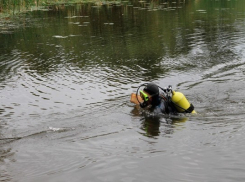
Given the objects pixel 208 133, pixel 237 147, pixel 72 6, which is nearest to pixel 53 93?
pixel 208 133

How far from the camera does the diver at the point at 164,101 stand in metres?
7.02

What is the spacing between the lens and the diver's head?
706 centimetres

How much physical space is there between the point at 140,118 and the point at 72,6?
2413cm

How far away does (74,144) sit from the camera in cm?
576

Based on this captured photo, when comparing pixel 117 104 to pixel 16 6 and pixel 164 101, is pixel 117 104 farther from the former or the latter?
pixel 16 6

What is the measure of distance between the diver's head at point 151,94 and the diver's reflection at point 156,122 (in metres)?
0.26

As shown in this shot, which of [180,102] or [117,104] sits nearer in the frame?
[180,102]

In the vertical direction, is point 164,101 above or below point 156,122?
above

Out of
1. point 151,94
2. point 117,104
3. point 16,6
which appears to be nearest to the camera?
point 151,94

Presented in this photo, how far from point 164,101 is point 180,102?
1.27ft

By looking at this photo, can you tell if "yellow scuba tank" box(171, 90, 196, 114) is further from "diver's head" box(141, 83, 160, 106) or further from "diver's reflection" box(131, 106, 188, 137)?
"diver's head" box(141, 83, 160, 106)

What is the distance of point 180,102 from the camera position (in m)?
7.02

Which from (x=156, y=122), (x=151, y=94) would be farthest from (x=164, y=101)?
(x=156, y=122)

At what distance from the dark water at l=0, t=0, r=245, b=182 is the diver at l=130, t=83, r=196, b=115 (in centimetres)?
21
